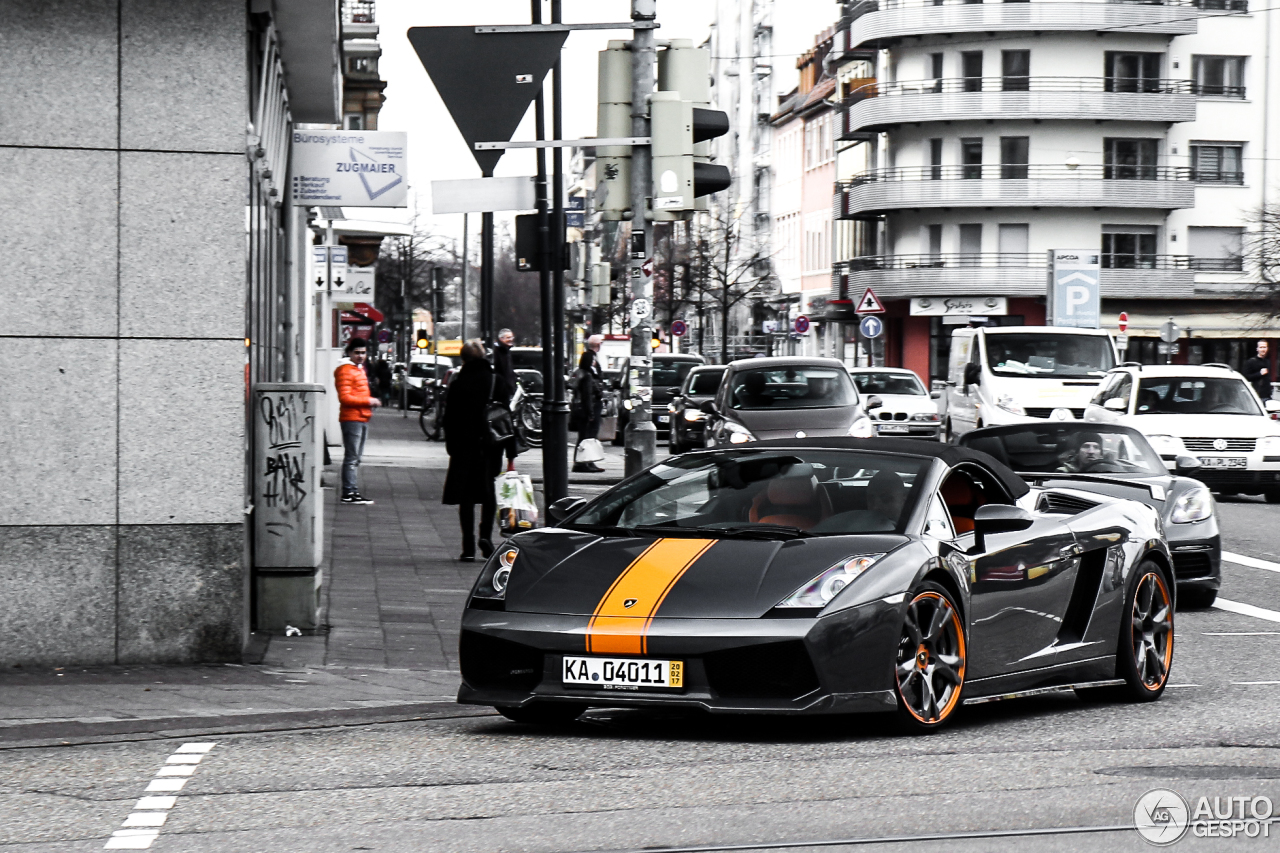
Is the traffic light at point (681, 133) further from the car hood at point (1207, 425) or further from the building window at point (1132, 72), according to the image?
the building window at point (1132, 72)

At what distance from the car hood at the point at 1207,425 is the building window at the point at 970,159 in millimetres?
48859

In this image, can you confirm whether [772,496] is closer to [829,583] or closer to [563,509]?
[829,583]

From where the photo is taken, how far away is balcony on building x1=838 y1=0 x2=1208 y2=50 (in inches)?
2817

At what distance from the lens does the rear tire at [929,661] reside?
7871mm

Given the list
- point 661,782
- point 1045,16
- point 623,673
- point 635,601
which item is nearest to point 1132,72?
point 1045,16

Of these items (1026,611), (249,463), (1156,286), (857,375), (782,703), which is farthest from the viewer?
(1156,286)

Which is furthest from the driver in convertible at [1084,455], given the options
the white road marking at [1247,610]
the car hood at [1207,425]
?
the car hood at [1207,425]

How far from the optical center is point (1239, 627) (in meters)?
13.2

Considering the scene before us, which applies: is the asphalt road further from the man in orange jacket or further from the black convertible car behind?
the man in orange jacket

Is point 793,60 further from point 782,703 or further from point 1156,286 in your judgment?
point 782,703

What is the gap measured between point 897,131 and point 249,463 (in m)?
66.5

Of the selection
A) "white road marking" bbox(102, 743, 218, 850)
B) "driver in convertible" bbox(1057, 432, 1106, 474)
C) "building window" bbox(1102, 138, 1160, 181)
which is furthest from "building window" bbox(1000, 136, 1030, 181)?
"white road marking" bbox(102, 743, 218, 850)

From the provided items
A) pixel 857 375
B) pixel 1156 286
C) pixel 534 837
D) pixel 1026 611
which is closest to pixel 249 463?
pixel 1026 611

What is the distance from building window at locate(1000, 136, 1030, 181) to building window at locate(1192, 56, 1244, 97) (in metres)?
6.92
